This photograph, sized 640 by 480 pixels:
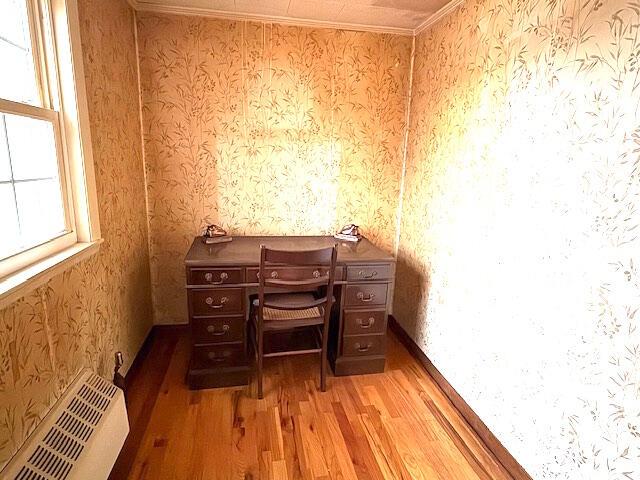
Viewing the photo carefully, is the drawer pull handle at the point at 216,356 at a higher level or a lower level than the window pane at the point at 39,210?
lower

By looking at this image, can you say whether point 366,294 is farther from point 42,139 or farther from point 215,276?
point 42,139

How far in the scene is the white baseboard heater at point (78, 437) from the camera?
39.9 inches

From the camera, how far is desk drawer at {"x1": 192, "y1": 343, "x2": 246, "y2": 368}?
6.69 feet

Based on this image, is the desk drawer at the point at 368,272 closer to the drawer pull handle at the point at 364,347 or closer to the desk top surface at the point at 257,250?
the desk top surface at the point at 257,250

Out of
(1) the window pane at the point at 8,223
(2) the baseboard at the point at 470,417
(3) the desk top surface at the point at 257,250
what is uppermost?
(1) the window pane at the point at 8,223

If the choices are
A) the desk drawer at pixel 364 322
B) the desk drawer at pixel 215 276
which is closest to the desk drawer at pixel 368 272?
the desk drawer at pixel 364 322

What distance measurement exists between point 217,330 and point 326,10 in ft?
6.90

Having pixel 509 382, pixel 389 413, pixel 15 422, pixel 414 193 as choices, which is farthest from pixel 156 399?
pixel 414 193

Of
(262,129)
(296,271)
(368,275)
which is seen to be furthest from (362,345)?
(262,129)

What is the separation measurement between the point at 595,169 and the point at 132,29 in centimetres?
259

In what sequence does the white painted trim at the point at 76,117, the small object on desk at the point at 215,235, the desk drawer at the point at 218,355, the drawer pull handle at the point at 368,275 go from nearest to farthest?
1. the white painted trim at the point at 76,117
2. the desk drawer at the point at 218,355
3. the drawer pull handle at the point at 368,275
4. the small object on desk at the point at 215,235

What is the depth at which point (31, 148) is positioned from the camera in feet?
4.17

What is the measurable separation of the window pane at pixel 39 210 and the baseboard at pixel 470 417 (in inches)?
85.3

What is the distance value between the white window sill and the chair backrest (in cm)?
78
